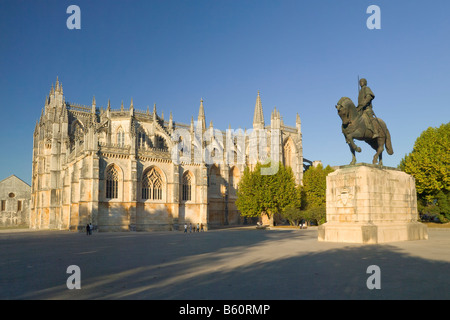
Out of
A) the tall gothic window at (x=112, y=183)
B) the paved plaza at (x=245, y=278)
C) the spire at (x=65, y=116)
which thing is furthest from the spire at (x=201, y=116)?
the paved plaza at (x=245, y=278)

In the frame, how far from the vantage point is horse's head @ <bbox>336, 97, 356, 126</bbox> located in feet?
54.6

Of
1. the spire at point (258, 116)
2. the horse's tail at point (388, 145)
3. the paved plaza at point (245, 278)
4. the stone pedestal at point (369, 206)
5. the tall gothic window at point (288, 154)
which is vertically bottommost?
the paved plaza at point (245, 278)

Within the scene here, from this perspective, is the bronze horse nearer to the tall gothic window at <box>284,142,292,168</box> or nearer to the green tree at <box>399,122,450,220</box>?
the green tree at <box>399,122,450,220</box>

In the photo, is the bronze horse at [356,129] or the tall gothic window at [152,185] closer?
the bronze horse at [356,129]

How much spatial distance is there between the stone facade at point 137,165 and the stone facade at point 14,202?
1374cm

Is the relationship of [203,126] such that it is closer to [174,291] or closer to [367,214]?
[367,214]

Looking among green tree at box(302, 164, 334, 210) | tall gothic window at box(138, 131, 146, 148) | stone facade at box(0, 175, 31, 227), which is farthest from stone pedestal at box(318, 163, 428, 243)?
stone facade at box(0, 175, 31, 227)

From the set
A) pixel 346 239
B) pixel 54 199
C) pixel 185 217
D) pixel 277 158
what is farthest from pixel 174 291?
pixel 277 158

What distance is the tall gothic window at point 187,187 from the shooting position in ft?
160

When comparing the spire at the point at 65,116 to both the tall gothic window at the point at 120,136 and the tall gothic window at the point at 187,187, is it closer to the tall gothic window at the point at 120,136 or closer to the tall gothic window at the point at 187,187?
the tall gothic window at the point at 120,136

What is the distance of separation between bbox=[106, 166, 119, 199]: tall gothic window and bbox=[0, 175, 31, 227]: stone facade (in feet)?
128

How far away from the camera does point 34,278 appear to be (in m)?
9.20

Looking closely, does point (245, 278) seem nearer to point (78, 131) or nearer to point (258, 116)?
point (78, 131)

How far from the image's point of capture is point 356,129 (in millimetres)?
17000
